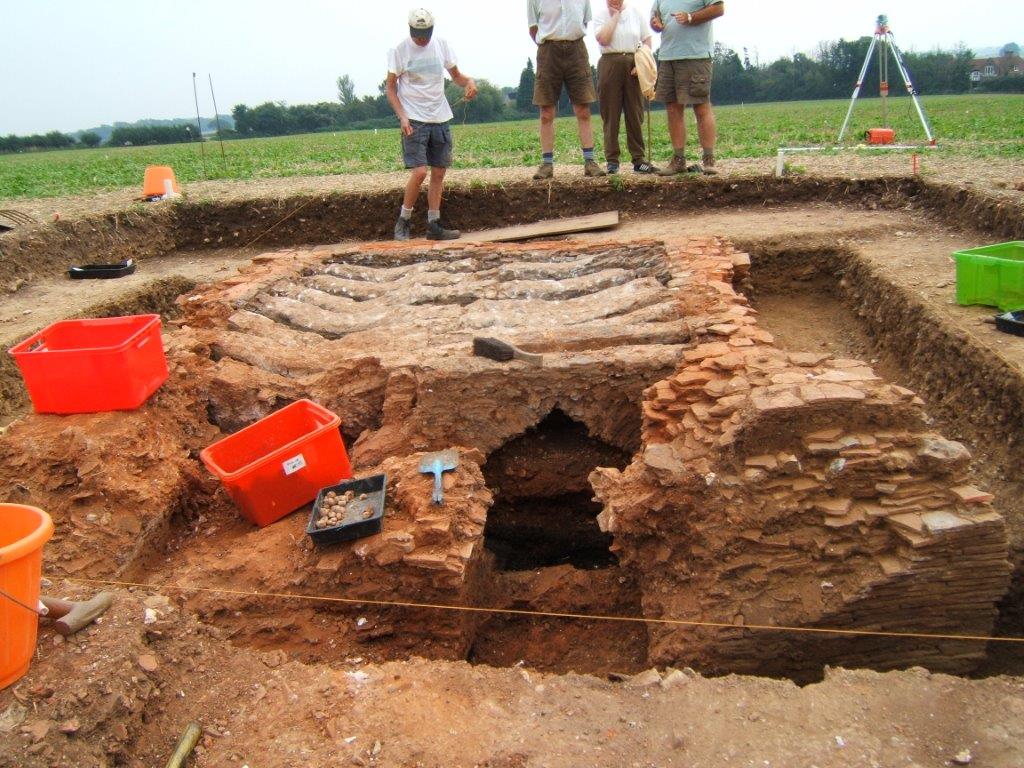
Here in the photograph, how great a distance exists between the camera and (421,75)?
7180 millimetres

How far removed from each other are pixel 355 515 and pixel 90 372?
69.0 inches

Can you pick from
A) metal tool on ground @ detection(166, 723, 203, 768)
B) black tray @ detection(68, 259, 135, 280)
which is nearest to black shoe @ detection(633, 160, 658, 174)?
black tray @ detection(68, 259, 135, 280)

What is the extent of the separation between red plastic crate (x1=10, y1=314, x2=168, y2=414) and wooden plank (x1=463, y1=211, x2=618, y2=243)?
13.7 feet

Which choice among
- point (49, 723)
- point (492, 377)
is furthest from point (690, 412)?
point (49, 723)

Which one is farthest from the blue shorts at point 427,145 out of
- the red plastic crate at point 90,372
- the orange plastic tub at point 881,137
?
the orange plastic tub at point 881,137

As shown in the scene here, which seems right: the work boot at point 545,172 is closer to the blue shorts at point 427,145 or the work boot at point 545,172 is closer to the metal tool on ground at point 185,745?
the blue shorts at point 427,145

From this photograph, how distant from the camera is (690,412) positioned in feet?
12.5

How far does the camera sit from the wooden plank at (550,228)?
813cm

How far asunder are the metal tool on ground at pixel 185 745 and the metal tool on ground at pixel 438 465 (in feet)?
4.66

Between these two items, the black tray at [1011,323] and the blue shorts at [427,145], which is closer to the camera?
the black tray at [1011,323]

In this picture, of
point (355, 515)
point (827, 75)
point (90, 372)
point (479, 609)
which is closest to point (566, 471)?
point (355, 515)

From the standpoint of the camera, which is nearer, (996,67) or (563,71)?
(563,71)

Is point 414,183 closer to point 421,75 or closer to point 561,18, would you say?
point 421,75

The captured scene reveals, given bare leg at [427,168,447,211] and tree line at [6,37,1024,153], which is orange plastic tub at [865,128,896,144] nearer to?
bare leg at [427,168,447,211]
